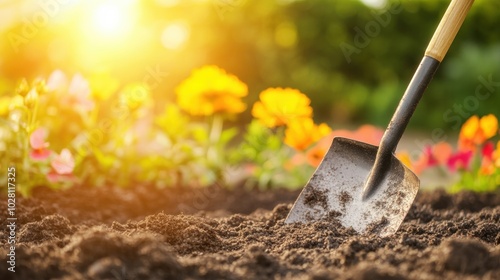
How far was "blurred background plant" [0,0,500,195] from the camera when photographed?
13.3ft

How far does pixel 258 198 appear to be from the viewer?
4105mm

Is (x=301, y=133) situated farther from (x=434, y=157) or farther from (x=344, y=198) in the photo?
(x=344, y=198)

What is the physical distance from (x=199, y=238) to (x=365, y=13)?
830 cm

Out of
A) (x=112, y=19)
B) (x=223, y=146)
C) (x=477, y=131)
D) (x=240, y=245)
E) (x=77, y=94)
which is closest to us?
(x=240, y=245)

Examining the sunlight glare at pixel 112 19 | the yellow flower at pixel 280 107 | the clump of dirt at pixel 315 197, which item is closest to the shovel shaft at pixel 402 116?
the clump of dirt at pixel 315 197

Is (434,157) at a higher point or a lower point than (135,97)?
higher

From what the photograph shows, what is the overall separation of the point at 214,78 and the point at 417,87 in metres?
1.78

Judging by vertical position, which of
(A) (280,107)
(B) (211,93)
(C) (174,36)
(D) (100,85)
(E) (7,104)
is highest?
(C) (174,36)

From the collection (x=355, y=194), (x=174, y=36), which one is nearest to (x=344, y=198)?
(x=355, y=194)

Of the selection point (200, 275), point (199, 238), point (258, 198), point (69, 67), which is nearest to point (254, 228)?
point (199, 238)

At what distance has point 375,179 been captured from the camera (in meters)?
2.85

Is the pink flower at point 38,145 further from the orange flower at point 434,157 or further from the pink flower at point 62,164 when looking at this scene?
the orange flower at point 434,157

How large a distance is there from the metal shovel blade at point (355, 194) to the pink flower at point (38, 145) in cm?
137

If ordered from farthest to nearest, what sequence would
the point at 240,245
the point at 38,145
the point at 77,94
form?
1. the point at 77,94
2. the point at 38,145
3. the point at 240,245
